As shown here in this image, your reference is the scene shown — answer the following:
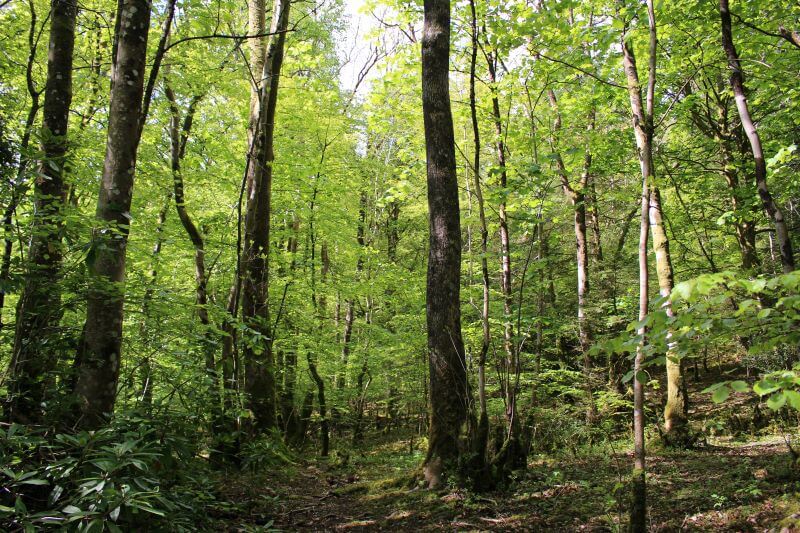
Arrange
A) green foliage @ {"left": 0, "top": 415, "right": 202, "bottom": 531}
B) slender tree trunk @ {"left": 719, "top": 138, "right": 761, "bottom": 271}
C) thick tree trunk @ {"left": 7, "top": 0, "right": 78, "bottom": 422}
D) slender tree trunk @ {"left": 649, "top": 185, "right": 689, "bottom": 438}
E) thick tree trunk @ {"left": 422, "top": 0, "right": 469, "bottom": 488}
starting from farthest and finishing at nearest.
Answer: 1. slender tree trunk @ {"left": 719, "top": 138, "right": 761, "bottom": 271}
2. slender tree trunk @ {"left": 649, "top": 185, "right": 689, "bottom": 438}
3. thick tree trunk @ {"left": 422, "top": 0, "right": 469, "bottom": 488}
4. thick tree trunk @ {"left": 7, "top": 0, "right": 78, "bottom": 422}
5. green foliage @ {"left": 0, "top": 415, "right": 202, "bottom": 531}

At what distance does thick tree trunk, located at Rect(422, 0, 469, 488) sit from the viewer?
540 centimetres

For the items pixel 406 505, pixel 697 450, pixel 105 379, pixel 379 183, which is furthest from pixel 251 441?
pixel 379 183

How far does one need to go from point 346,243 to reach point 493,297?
4.48 meters

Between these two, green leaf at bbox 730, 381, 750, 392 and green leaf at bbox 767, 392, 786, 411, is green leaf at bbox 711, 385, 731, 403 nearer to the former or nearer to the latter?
green leaf at bbox 730, 381, 750, 392

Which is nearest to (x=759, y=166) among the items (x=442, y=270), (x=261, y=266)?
(x=442, y=270)

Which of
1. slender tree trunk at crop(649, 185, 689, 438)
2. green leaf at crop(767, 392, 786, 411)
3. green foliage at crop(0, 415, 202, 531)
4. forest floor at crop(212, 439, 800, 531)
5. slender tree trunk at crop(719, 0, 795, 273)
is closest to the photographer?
green leaf at crop(767, 392, 786, 411)

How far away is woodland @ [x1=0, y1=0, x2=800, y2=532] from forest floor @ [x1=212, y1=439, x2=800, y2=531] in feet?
0.14

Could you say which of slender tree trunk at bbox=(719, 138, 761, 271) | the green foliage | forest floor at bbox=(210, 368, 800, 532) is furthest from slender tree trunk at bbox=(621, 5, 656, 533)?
slender tree trunk at bbox=(719, 138, 761, 271)

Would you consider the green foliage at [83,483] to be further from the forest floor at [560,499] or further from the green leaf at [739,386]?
the green leaf at [739,386]

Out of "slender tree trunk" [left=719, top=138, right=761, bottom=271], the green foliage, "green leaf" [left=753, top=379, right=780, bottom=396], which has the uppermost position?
"slender tree trunk" [left=719, top=138, right=761, bottom=271]

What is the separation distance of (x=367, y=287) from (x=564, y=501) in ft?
25.4

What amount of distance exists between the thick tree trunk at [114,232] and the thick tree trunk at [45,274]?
254mm

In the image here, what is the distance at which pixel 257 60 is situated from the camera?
8.52 metres

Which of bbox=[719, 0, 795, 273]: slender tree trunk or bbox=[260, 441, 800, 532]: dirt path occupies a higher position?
bbox=[719, 0, 795, 273]: slender tree trunk
